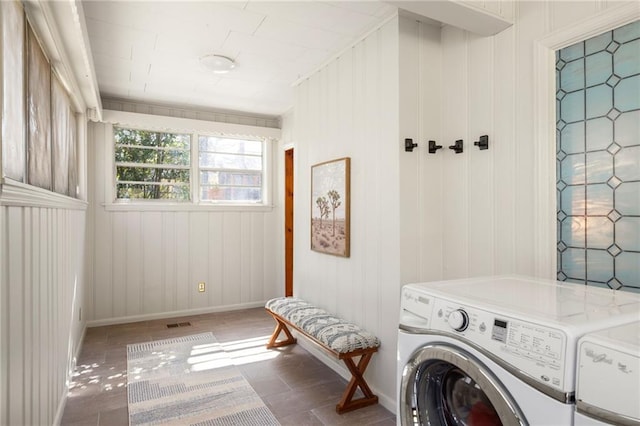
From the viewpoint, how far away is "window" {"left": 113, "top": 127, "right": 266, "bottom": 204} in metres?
4.62

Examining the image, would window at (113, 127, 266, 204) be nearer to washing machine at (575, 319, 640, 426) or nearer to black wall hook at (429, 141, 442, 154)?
black wall hook at (429, 141, 442, 154)

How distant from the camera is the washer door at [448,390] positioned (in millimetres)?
1303

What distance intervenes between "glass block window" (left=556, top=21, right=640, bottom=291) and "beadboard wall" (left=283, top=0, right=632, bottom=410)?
4.1 inches

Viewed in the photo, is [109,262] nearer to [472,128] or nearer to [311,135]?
[311,135]

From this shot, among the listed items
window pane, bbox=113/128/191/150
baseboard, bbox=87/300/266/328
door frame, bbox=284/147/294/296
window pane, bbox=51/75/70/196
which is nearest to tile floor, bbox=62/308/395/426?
baseboard, bbox=87/300/266/328

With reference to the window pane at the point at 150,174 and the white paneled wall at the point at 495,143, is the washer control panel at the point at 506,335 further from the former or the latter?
the window pane at the point at 150,174

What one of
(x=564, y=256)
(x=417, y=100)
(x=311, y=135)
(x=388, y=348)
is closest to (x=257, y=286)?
(x=311, y=135)

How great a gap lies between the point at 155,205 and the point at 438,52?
357 cm

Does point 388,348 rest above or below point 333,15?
below

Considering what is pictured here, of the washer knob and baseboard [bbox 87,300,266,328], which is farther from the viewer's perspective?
baseboard [bbox 87,300,266,328]

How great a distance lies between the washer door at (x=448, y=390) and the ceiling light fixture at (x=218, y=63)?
273 centimetres

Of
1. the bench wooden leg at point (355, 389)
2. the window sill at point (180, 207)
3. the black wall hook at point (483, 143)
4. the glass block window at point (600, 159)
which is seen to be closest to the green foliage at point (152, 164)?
the window sill at point (180, 207)

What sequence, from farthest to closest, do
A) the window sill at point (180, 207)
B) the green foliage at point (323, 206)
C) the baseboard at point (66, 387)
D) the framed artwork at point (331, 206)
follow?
the window sill at point (180, 207) → the green foliage at point (323, 206) → the framed artwork at point (331, 206) → the baseboard at point (66, 387)

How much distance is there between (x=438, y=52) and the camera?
267 centimetres
